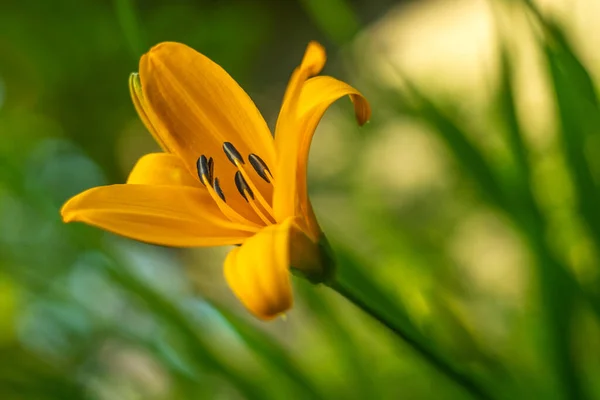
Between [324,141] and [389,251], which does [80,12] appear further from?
[389,251]

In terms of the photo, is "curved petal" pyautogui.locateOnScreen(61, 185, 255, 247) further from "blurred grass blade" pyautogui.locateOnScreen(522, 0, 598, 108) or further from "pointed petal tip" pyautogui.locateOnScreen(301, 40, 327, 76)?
"blurred grass blade" pyautogui.locateOnScreen(522, 0, 598, 108)

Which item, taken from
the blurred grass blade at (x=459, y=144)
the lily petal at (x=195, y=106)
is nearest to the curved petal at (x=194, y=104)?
the lily petal at (x=195, y=106)

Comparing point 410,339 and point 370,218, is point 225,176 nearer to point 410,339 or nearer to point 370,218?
point 410,339

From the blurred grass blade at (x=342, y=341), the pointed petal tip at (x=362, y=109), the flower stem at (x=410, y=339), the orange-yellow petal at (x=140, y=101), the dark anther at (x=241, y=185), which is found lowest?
the blurred grass blade at (x=342, y=341)

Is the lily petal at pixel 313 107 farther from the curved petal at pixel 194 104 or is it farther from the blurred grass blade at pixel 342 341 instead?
the blurred grass blade at pixel 342 341

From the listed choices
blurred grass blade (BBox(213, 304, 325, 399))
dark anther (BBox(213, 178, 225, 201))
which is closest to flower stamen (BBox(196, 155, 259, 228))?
dark anther (BBox(213, 178, 225, 201))

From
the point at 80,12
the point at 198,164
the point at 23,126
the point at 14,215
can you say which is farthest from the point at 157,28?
the point at 198,164
